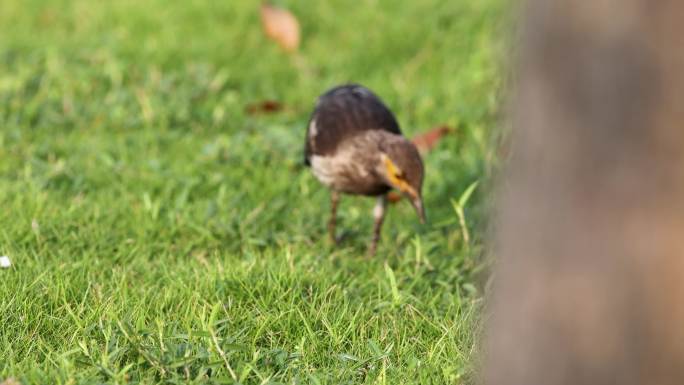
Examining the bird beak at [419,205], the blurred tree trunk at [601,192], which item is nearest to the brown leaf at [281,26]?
the bird beak at [419,205]

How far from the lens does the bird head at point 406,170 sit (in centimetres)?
569

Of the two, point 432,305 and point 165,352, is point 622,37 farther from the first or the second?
point 432,305

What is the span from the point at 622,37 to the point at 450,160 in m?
4.74

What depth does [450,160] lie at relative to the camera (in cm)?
719

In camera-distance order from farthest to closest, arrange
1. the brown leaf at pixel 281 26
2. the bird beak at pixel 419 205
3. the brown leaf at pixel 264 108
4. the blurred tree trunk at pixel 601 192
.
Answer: the brown leaf at pixel 281 26 → the brown leaf at pixel 264 108 → the bird beak at pixel 419 205 → the blurred tree trunk at pixel 601 192

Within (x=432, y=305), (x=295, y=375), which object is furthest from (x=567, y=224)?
(x=432, y=305)

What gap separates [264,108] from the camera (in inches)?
315

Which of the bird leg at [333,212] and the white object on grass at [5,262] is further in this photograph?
the bird leg at [333,212]

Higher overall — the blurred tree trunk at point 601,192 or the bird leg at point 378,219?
the blurred tree trunk at point 601,192

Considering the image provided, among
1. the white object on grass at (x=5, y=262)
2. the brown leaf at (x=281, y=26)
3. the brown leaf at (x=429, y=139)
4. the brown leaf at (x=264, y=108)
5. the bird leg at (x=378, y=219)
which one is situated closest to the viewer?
the white object on grass at (x=5, y=262)

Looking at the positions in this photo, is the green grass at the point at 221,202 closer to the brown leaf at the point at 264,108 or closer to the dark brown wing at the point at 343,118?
the brown leaf at the point at 264,108

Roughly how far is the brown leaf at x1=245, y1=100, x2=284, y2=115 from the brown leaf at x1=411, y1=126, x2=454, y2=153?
109 centimetres

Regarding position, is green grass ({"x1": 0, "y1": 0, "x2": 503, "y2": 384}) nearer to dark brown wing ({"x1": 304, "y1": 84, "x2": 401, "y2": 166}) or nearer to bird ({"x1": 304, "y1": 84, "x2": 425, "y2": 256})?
bird ({"x1": 304, "y1": 84, "x2": 425, "y2": 256})

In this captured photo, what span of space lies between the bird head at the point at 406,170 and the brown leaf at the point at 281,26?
10.8ft
